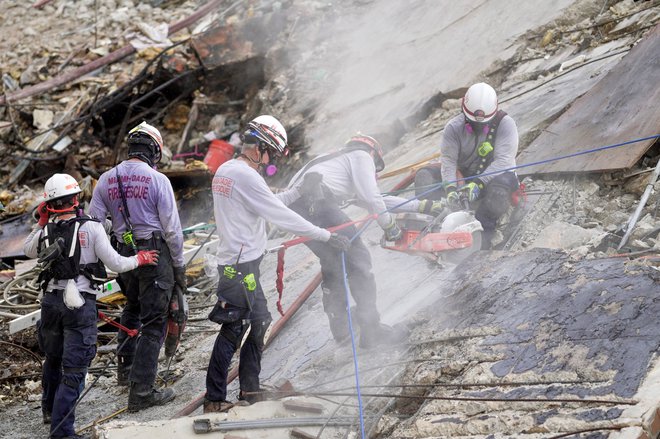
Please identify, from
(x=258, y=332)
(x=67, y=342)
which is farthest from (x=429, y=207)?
(x=67, y=342)

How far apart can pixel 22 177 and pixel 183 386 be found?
1027 centimetres

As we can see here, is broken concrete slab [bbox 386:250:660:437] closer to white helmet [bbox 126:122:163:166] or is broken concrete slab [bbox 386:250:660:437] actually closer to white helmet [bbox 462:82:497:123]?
white helmet [bbox 462:82:497:123]

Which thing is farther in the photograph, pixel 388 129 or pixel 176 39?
pixel 176 39

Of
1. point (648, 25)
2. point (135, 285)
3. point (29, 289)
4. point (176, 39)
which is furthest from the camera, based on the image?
point (176, 39)

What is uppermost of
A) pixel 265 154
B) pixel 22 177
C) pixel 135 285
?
pixel 265 154

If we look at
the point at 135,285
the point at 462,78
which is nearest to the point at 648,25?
the point at 462,78

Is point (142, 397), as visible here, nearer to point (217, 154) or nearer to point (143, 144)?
point (143, 144)

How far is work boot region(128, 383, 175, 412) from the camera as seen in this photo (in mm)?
5891

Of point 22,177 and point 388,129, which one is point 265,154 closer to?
point 388,129

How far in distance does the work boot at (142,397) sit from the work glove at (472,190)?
125 inches

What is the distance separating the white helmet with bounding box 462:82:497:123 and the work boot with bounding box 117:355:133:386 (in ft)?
12.6

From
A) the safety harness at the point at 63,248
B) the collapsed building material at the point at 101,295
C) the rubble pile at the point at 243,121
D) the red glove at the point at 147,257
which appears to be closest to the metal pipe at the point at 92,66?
the rubble pile at the point at 243,121

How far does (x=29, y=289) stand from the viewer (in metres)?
7.98

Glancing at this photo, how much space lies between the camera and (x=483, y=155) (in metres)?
6.67
